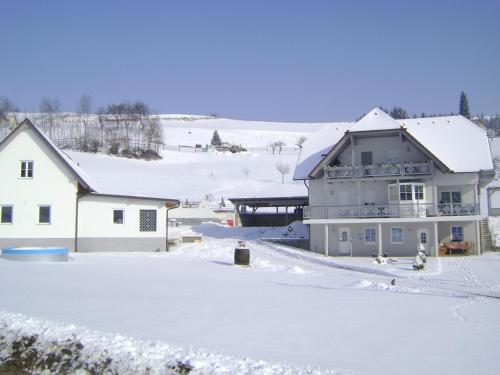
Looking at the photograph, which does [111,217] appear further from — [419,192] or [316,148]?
[419,192]

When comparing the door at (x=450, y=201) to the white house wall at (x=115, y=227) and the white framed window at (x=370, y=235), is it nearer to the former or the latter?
the white framed window at (x=370, y=235)

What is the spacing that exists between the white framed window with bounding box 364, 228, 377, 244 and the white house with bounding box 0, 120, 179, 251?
15086mm

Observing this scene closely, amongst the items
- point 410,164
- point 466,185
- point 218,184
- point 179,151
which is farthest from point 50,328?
point 179,151

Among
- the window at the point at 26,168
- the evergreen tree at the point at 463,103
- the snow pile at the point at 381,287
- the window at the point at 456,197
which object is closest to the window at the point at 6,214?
the window at the point at 26,168

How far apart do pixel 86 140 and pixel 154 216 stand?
261 ft

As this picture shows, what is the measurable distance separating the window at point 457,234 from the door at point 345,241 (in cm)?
642

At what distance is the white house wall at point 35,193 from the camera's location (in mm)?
29984

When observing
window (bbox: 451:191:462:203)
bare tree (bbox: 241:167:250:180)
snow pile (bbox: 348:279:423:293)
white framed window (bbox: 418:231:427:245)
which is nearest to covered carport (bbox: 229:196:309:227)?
white framed window (bbox: 418:231:427:245)

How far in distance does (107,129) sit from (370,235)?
101 meters

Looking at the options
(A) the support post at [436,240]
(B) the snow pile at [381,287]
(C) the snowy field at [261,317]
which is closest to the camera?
(C) the snowy field at [261,317]

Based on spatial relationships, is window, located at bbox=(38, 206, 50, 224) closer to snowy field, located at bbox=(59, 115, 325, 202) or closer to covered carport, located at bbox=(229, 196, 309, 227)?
covered carport, located at bbox=(229, 196, 309, 227)

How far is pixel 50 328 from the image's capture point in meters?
9.91

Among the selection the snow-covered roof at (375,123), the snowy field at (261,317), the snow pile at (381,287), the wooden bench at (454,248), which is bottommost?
the snow pile at (381,287)

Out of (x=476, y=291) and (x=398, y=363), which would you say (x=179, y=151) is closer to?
(x=476, y=291)
